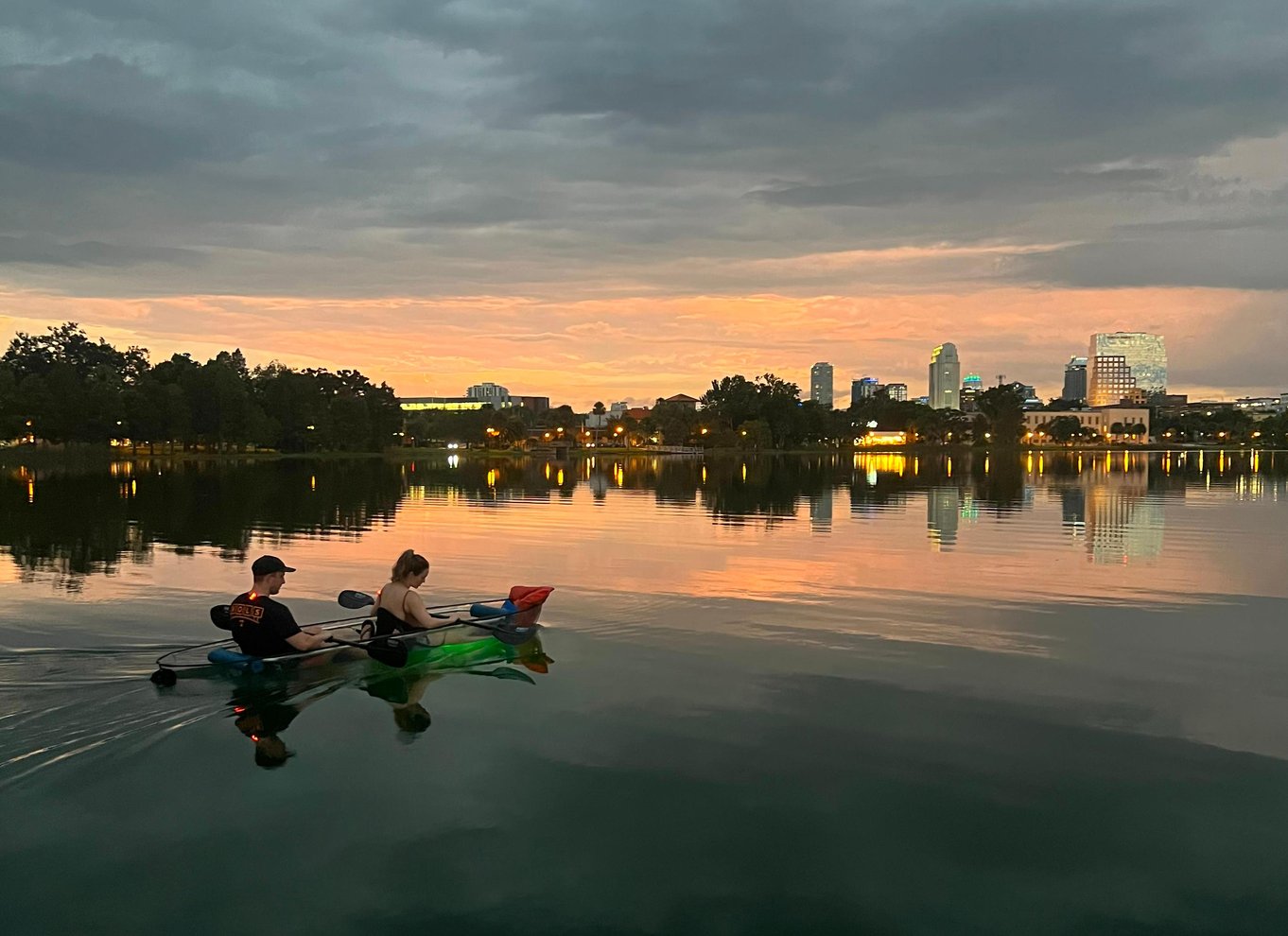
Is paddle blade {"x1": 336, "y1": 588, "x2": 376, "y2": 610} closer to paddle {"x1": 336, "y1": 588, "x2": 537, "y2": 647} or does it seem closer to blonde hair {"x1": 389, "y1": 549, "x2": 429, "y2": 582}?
paddle {"x1": 336, "y1": 588, "x2": 537, "y2": 647}

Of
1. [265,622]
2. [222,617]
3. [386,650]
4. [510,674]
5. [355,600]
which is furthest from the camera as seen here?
[355,600]

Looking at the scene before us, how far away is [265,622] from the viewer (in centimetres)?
1241

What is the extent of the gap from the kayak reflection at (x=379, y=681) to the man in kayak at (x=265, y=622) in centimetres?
38

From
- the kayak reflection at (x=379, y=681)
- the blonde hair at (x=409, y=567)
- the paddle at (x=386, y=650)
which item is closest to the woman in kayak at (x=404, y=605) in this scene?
the blonde hair at (x=409, y=567)

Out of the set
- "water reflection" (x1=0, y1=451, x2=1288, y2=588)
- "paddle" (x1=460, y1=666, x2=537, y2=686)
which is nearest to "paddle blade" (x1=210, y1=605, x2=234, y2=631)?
"paddle" (x1=460, y1=666, x2=537, y2=686)

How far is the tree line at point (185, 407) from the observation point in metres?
107

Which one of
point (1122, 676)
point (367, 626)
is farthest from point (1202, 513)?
point (367, 626)

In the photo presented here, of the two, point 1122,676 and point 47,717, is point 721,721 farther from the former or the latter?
point 47,717

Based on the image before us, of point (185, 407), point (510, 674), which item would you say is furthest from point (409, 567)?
point (185, 407)

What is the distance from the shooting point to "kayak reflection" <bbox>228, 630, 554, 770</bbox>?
11547 mm

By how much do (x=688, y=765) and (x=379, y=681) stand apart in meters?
4.91

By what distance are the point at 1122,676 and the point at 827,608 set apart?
19.6ft

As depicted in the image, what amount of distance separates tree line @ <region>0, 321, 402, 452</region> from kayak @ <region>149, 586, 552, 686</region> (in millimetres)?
106287

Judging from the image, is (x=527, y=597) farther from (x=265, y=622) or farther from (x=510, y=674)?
(x=265, y=622)
